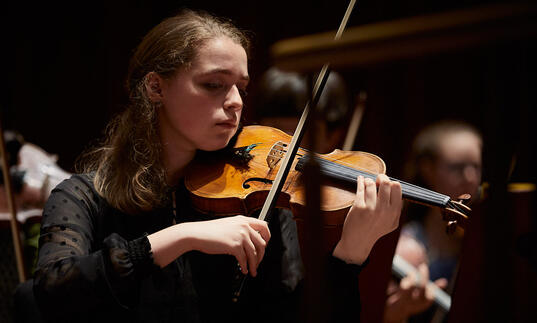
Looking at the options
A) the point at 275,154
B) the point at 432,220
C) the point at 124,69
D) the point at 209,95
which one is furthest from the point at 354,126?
the point at 124,69

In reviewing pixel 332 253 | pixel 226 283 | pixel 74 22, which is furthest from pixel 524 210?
pixel 74 22

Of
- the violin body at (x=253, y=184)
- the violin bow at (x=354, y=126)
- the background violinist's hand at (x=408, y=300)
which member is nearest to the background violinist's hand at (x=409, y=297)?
the background violinist's hand at (x=408, y=300)

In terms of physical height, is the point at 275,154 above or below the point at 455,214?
above

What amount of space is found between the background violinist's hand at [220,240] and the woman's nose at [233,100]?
26cm

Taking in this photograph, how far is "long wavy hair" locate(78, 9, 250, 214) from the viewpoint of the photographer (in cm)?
111

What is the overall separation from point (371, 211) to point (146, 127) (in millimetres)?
533

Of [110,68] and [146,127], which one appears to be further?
[110,68]

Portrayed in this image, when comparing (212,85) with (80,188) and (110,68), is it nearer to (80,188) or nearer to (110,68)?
(80,188)

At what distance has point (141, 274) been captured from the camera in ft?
3.04

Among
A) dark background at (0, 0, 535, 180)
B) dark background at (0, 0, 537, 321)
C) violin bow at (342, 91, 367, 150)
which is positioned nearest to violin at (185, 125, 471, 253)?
violin bow at (342, 91, 367, 150)

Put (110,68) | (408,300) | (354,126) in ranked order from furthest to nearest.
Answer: (110,68), (354,126), (408,300)

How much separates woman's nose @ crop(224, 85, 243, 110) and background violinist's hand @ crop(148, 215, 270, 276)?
0.26 meters

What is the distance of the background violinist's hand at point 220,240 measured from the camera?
0.92m

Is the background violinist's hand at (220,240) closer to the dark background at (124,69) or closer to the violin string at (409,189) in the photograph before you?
the violin string at (409,189)
